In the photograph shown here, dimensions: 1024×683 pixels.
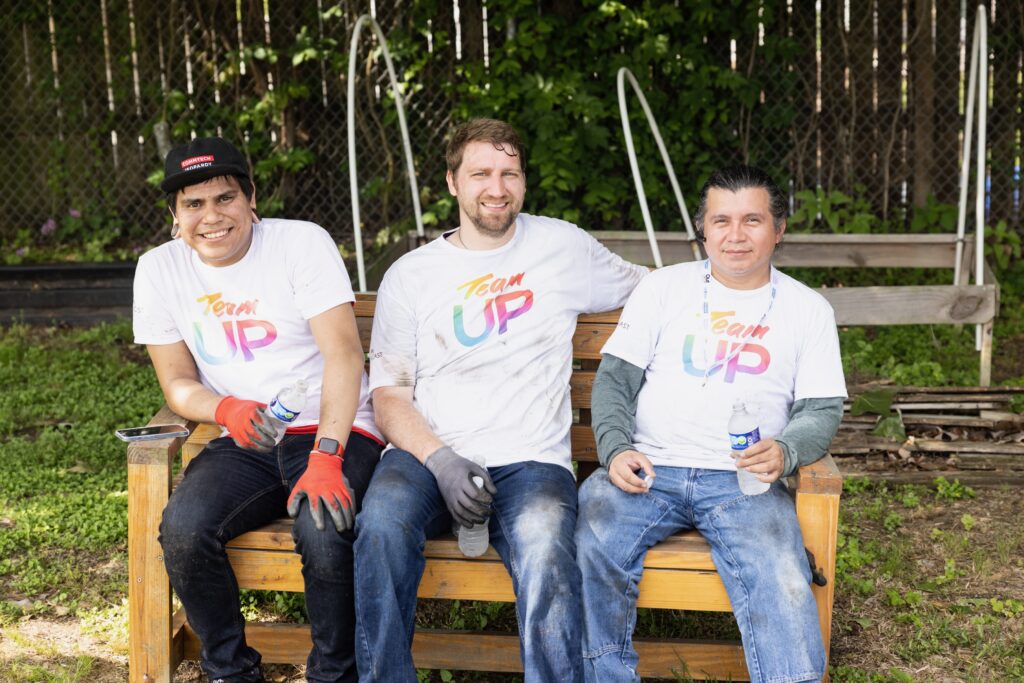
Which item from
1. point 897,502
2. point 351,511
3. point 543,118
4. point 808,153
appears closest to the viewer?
point 351,511

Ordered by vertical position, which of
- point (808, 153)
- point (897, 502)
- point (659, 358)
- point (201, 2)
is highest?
point (201, 2)

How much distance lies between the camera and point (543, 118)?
8.18m

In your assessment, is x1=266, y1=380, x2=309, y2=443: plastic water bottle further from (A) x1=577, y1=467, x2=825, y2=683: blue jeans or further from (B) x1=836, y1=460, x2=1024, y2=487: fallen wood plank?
(B) x1=836, y1=460, x2=1024, y2=487: fallen wood plank

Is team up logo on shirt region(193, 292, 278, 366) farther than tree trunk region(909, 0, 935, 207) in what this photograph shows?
No

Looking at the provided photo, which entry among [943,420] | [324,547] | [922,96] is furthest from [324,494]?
[922,96]

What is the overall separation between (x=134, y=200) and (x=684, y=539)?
7.74m

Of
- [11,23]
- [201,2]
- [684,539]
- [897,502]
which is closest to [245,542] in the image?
[684,539]

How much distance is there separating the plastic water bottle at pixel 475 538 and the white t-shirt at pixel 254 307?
558mm

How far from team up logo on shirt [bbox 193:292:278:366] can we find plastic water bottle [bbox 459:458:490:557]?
0.81 meters

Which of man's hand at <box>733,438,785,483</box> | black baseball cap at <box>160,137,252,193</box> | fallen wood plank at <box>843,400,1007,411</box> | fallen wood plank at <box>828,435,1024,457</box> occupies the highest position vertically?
black baseball cap at <box>160,137,252,193</box>

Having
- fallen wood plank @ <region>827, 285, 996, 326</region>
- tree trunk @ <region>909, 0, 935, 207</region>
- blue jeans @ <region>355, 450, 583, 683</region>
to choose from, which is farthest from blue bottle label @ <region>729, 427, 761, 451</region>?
tree trunk @ <region>909, 0, 935, 207</region>

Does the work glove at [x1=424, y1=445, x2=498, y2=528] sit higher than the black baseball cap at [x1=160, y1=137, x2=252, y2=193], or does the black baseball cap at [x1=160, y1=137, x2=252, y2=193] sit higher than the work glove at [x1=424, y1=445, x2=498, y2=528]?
the black baseball cap at [x1=160, y1=137, x2=252, y2=193]

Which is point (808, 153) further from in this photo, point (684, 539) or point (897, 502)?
point (684, 539)

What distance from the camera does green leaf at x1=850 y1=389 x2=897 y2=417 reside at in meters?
5.27
